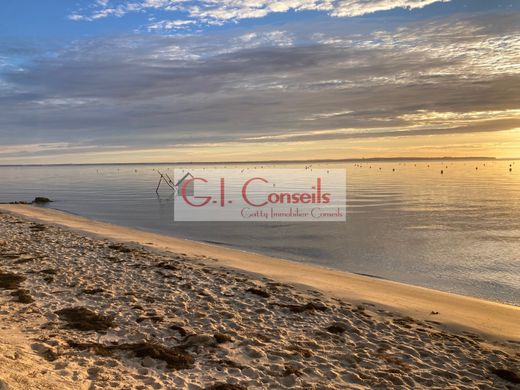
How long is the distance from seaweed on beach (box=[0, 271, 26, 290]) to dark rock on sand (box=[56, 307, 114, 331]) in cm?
238

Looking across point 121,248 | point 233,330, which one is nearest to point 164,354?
point 233,330

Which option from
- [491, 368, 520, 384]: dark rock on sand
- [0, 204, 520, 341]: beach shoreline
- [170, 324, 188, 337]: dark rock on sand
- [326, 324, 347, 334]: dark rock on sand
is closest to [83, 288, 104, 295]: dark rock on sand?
[170, 324, 188, 337]: dark rock on sand

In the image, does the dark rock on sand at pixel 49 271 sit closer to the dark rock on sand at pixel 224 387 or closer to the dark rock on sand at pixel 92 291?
the dark rock on sand at pixel 92 291

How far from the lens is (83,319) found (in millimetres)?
8188

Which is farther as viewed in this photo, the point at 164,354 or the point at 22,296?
the point at 22,296

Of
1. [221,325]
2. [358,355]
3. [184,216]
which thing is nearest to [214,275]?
[221,325]

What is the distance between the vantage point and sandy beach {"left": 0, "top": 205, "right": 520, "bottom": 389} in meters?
6.29

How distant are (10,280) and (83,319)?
3752mm

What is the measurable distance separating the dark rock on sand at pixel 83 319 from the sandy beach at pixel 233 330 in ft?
0.07

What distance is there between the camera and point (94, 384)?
18.5 feet

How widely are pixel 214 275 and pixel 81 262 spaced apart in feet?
14.7

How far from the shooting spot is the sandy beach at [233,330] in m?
6.29

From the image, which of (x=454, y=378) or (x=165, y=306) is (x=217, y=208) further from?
(x=454, y=378)

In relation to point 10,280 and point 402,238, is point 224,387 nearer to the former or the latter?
point 10,280
